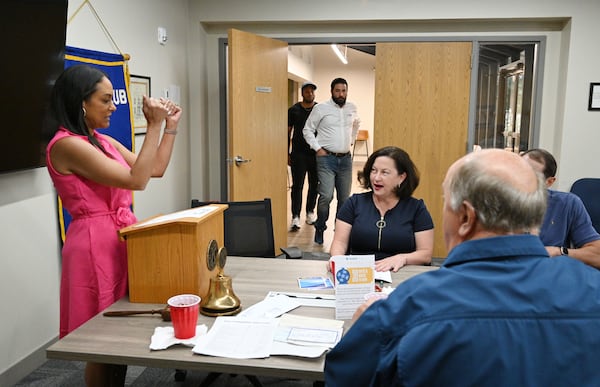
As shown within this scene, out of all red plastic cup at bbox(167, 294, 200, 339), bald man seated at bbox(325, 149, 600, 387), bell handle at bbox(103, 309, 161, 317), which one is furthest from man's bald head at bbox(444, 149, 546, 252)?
bell handle at bbox(103, 309, 161, 317)

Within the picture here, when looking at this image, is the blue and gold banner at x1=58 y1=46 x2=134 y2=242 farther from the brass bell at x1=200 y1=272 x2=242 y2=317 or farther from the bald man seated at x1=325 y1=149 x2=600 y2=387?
the bald man seated at x1=325 y1=149 x2=600 y2=387

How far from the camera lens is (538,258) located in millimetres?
892

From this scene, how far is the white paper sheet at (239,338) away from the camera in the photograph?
1.37 meters

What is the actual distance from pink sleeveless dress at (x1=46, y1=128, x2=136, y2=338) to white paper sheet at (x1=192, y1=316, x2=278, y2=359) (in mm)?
508

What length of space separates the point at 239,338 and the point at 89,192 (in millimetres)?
805

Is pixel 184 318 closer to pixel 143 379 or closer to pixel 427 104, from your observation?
pixel 143 379

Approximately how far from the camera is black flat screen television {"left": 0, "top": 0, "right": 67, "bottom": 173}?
2.30 m

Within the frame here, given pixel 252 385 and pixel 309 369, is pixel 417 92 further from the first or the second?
Result: pixel 309 369

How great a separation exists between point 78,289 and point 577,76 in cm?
431

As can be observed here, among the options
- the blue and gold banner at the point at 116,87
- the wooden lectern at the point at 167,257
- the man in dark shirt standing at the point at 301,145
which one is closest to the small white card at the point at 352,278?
the wooden lectern at the point at 167,257

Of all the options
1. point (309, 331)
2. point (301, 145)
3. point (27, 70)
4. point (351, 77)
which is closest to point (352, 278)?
point (309, 331)

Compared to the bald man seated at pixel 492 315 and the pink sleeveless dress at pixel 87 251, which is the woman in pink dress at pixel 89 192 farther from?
the bald man seated at pixel 492 315

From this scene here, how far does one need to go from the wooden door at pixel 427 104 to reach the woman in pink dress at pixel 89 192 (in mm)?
3296

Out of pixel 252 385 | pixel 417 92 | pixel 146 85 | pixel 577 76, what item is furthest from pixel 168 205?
pixel 577 76
